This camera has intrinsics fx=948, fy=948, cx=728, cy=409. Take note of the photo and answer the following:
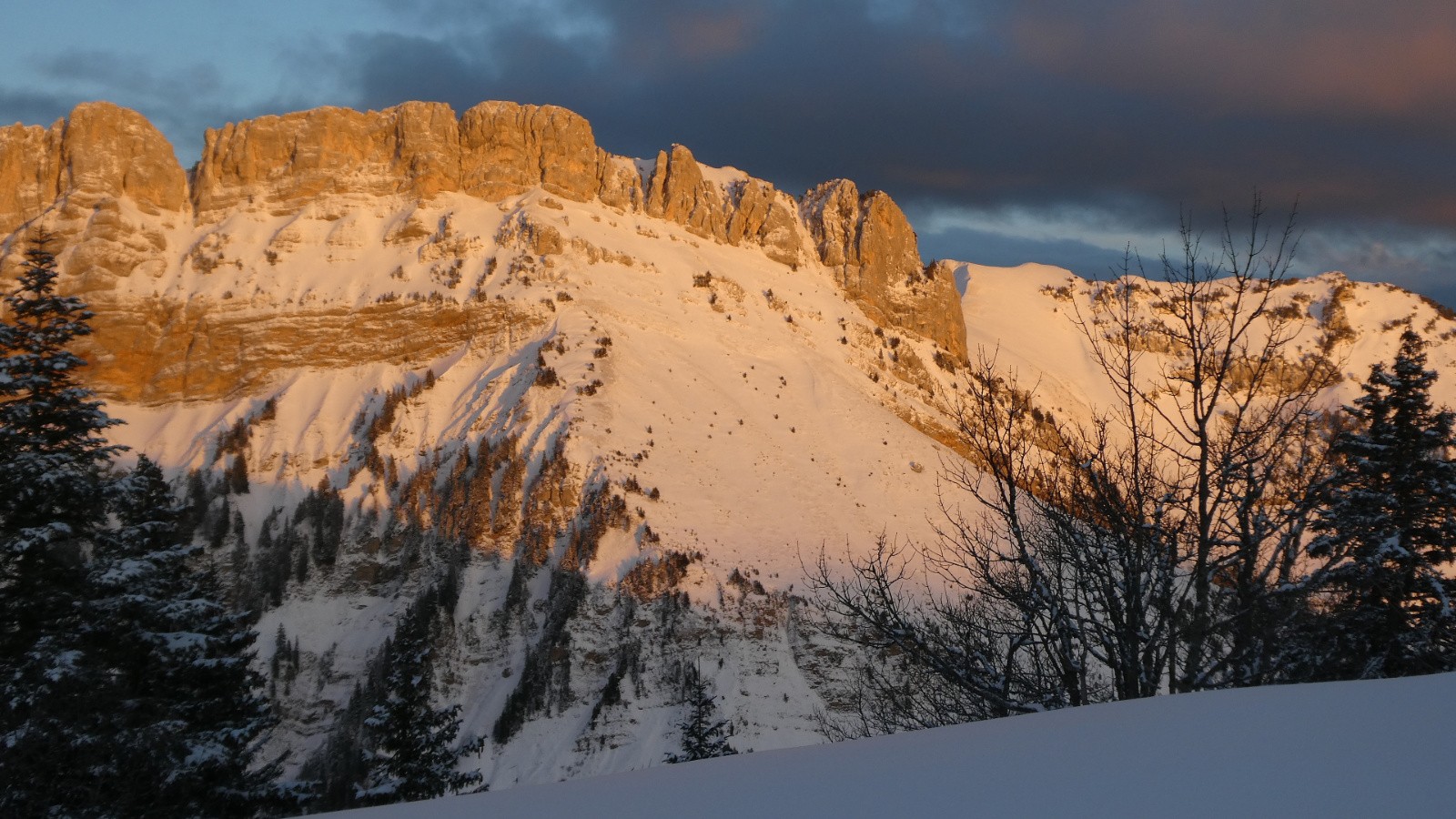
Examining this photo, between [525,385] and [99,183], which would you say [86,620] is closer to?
[525,385]

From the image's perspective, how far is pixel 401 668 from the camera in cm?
1612

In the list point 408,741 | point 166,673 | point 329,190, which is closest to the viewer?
point 166,673

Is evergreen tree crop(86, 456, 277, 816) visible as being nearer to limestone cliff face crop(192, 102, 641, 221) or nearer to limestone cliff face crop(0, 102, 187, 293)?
limestone cliff face crop(192, 102, 641, 221)

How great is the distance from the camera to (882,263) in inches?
3051

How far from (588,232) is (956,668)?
61.2 m

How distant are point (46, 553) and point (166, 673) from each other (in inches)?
80.3

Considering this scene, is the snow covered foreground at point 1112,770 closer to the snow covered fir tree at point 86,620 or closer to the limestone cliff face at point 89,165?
the snow covered fir tree at point 86,620

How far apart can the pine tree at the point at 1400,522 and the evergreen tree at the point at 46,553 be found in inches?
464

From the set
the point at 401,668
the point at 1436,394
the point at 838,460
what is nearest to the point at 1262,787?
the point at 401,668

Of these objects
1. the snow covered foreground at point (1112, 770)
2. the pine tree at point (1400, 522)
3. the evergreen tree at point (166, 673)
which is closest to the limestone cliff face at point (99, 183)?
the evergreen tree at point (166, 673)

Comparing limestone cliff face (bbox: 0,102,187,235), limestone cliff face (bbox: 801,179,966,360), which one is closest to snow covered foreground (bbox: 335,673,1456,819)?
limestone cliff face (bbox: 801,179,966,360)

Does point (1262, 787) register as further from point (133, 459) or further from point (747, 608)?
point (133, 459)

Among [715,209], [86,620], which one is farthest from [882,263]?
[86,620]

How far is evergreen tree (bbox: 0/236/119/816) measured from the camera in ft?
27.5
